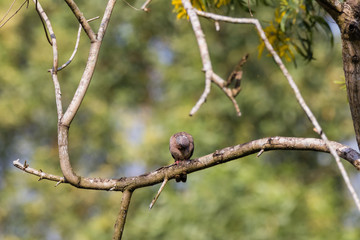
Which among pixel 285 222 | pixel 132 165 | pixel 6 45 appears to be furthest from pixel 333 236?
pixel 6 45

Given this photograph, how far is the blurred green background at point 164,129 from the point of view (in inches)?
444

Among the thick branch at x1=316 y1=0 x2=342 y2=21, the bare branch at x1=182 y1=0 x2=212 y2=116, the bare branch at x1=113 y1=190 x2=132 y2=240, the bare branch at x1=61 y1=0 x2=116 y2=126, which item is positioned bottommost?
the bare branch at x1=113 y1=190 x2=132 y2=240

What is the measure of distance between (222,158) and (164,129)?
10555mm

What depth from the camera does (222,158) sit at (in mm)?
3162

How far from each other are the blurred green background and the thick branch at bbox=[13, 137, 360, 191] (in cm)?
755

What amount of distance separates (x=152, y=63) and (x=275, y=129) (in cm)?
447

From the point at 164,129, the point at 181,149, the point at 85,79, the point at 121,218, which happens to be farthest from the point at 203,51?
the point at 164,129

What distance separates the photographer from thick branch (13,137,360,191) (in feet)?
9.99

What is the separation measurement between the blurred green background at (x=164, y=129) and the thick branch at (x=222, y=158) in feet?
24.8

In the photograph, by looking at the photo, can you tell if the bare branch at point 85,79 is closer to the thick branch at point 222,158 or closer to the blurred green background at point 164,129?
the thick branch at point 222,158

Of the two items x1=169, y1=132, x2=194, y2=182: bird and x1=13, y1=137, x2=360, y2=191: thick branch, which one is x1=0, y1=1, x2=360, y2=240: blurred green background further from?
x1=13, y1=137, x2=360, y2=191: thick branch

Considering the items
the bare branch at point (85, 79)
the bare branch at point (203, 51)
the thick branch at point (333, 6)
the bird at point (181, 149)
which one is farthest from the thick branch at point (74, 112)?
the thick branch at point (333, 6)

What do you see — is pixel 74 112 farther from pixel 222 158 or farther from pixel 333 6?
pixel 333 6

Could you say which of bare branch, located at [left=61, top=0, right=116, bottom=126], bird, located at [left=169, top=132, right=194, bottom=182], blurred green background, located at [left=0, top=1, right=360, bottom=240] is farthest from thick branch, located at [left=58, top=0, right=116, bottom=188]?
blurred green background, located at [left=0, top=1, right=360, bottom=240]
